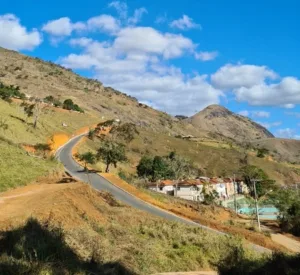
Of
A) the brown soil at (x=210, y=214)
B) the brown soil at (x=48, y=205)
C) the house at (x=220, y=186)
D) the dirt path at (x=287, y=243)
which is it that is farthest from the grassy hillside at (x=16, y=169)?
the house at (x=220, y=186)

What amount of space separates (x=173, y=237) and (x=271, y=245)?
1241 centimetres

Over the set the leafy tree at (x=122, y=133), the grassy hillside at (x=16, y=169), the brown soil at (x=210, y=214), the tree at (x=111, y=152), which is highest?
the leafy tree at (x=122, y=133)

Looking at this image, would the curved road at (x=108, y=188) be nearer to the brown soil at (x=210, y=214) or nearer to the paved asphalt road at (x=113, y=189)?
the paved asphalt road at (x=113, y=189)

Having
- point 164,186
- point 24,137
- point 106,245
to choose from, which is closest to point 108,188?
point 24,137

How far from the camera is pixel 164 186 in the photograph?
80000 mm

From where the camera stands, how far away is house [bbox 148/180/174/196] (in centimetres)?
7806

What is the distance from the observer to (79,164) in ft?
205

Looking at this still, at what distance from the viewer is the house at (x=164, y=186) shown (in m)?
78.1

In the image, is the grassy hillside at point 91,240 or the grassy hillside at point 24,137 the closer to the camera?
the grassy hillside at point 91,240

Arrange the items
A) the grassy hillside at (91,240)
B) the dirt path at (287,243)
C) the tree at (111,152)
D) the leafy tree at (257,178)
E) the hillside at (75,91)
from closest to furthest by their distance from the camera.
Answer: the grassy hillside at (91,240)
the dirt path at (287,243)
the tree at (111,152)
the leafy tree at (257,178)
the hillside at (75,91)

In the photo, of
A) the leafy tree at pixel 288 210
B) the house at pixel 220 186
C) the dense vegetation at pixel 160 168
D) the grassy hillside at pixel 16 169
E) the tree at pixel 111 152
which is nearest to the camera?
the grassy hillside at pixel 16 169

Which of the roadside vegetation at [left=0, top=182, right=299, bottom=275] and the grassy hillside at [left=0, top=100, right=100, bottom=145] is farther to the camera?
the grassy hillside at [left=0, top=100, right=100, bottom=145]

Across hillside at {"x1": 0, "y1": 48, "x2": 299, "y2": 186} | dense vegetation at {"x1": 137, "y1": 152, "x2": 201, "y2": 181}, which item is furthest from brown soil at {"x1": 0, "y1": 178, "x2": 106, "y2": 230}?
dense vegetation at {"x1": 137, "y1": 152, "x2": 201, "y2": 181}

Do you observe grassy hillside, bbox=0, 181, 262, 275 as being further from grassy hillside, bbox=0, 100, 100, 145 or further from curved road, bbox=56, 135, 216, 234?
grassy hillside, bbox=0, 100, 100, 145
